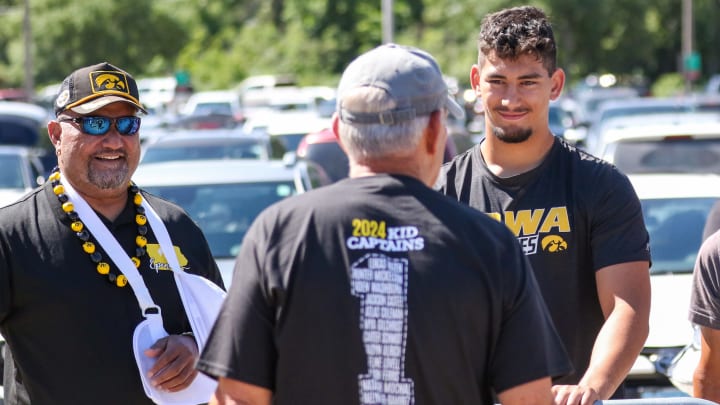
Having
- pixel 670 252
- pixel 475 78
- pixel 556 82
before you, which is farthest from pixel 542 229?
pixel 670 252

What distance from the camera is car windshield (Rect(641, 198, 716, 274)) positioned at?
8375 mm

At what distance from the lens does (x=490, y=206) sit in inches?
161

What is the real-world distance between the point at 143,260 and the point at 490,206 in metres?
1.11

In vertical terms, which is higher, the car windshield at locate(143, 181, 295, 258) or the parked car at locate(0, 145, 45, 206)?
the parked car at locate(0, 145, 45, 206)

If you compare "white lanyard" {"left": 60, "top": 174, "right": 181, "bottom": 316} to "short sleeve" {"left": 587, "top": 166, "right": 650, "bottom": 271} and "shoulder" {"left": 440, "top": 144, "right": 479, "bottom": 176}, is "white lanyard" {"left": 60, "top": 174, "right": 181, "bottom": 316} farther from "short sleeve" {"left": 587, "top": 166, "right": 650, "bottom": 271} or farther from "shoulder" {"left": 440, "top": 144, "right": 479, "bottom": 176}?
"short sleeve" {"left": 587, "top": 166, "right": 650, "bottom": 271}

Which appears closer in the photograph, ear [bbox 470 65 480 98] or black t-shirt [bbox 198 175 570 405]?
black t-shirt [bbox 198 175 570 405]

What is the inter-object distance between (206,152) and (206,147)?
0.46ft

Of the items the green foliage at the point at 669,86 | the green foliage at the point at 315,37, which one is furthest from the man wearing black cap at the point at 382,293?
the green foliage at the point at 669,86

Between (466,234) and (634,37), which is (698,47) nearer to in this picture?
(634,37)

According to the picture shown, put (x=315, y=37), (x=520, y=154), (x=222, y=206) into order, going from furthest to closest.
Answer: (x=315, y=37)
(x=222, y=206)
(x=520, y=154)

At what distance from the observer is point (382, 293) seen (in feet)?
8.91

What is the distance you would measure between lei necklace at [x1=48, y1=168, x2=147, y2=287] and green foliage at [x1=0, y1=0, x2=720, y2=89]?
132 ft

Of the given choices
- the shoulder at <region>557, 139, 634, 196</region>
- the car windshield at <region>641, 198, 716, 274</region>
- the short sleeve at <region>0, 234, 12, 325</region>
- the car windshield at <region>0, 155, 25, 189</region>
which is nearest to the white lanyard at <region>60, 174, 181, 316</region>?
the short sleeve at <region>0, 234, 12, 325</region>

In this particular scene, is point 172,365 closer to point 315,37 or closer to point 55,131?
point 55,131
